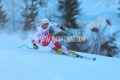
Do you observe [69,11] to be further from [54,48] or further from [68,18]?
[54,48]

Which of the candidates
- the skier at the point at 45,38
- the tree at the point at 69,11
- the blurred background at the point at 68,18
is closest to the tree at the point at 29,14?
the blurred background at the point at 68,18

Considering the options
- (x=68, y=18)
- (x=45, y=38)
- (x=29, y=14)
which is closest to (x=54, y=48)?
(x=45, y=38)

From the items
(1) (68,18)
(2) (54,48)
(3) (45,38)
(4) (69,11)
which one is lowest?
(2) (54,48)

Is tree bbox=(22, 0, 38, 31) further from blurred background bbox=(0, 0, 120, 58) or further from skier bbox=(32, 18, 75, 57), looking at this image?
skier bbox=(32, 18, 75, 57)

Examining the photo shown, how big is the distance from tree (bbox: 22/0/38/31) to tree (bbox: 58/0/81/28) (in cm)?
53

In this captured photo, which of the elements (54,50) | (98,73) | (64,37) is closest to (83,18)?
(64,37)

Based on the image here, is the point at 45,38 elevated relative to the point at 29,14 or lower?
lower

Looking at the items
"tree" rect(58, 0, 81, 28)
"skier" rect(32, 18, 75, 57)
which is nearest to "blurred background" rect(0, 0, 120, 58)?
"tree" rect(58, 0, 81, 28)

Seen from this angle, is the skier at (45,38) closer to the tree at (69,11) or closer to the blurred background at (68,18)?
the blurred background at (68,18)

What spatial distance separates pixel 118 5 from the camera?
13.9ft

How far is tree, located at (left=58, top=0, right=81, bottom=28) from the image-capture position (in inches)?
172

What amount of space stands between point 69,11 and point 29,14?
0.84 meters

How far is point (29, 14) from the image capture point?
4406 mm

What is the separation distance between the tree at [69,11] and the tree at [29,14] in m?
0.53
